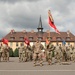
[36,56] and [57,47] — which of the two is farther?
[57,47]

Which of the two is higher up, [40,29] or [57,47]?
[40,29]

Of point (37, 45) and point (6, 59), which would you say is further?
point (6, 59)

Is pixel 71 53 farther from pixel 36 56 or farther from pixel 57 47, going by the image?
pixel 36 56

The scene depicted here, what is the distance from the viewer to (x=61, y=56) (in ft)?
98.2

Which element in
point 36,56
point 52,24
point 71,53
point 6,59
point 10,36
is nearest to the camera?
point 36,56

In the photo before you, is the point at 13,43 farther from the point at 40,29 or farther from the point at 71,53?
the point at 71,53

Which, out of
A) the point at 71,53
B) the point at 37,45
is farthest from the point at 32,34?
the point at 37,45

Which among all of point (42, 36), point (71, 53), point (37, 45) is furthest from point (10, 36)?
point (37, 45)

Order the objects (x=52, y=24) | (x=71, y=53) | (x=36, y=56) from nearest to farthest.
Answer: (x=36, y=56), (x=52, y=24), (x=71, y=53)

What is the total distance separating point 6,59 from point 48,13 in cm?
722

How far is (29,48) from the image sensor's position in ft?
107

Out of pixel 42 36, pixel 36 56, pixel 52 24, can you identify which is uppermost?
pixel 42 36

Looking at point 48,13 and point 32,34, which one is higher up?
point 32,34

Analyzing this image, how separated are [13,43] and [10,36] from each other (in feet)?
10.7
